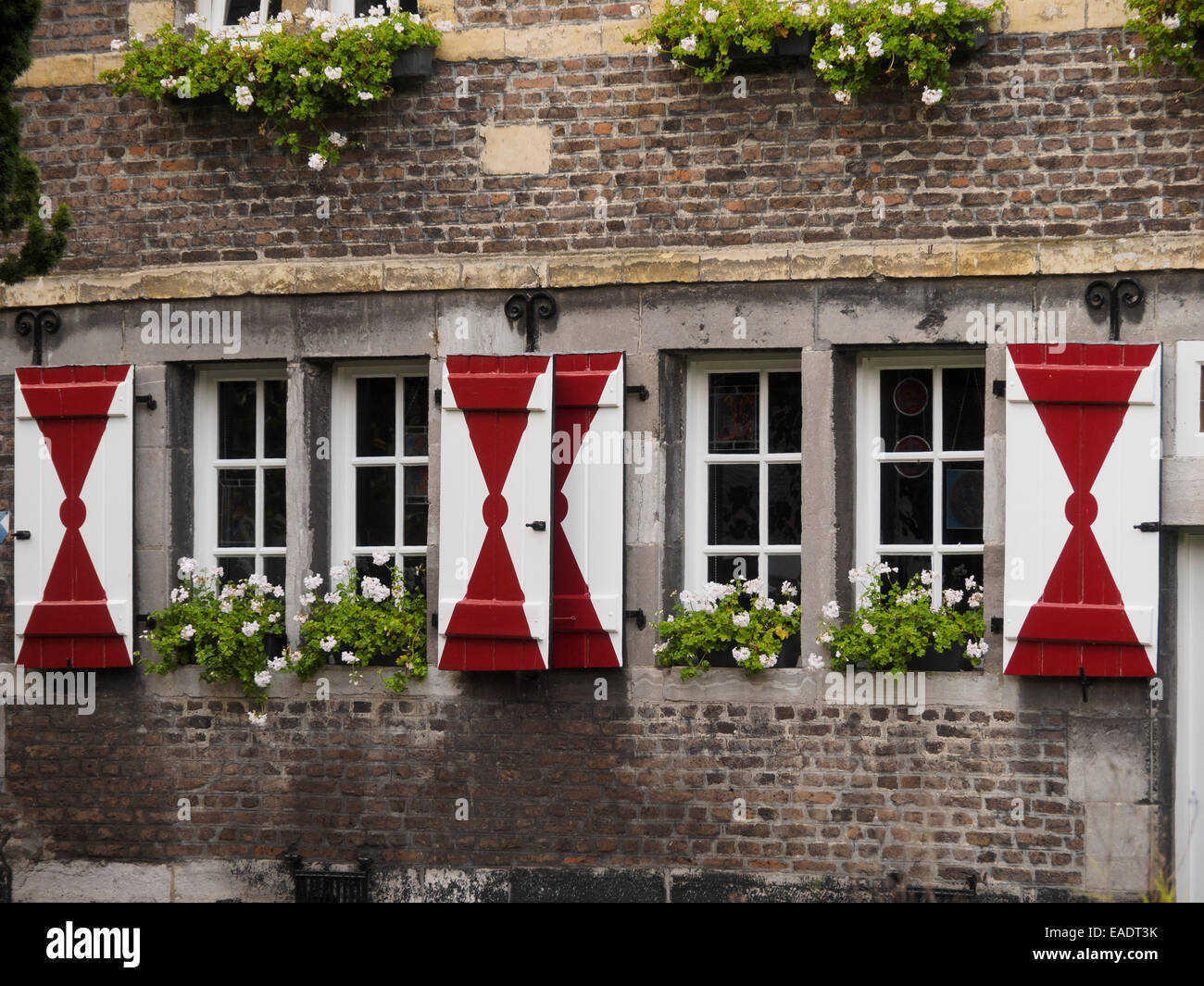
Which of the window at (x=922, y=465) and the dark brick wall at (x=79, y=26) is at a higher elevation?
the dark brick wall at (x=79, y=26)

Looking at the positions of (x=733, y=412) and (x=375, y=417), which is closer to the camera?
(x=733, y=412)

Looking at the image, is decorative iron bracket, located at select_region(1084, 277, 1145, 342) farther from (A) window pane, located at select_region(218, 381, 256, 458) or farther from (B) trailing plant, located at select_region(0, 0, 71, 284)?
(B) trailing plant, located at select_region(0, 0, 71, 284)

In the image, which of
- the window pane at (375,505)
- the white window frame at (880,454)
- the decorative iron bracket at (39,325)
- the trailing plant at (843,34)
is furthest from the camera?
the decorative iron bracket at (39,325)

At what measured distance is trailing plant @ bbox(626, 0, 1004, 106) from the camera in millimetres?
7055

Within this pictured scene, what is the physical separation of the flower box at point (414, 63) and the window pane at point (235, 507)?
6.60 ft

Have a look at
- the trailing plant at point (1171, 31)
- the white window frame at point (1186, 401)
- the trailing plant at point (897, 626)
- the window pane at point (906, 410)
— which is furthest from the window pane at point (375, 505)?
the trailing plant at point (1171, 31)

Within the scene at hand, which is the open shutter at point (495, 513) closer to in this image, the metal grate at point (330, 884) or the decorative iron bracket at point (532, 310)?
the decorative iron bracket at point (532, 310)

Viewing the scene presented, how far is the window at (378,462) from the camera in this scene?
7906mm

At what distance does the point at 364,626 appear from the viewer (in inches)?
302

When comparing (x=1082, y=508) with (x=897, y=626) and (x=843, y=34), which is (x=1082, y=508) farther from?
(x=843, y=34)

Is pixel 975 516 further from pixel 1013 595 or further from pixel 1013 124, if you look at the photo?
pixel 1013 124

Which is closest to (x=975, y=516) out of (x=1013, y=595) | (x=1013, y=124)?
(x=1013, y=595)

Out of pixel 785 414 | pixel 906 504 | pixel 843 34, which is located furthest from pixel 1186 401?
pixel 843 34

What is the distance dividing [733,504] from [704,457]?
248 millimetres
